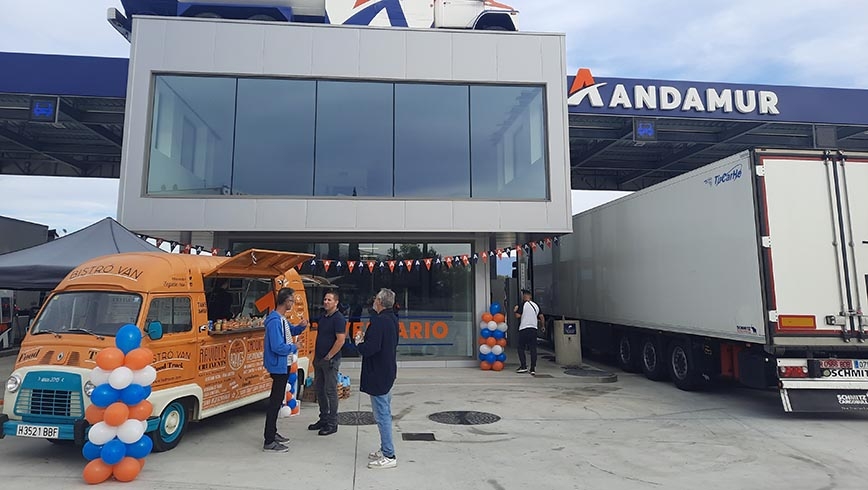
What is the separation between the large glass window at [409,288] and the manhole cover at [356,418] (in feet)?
16.8

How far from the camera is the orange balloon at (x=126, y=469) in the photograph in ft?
16.4

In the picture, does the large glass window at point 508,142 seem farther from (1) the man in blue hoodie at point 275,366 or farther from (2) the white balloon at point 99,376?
(2) the white balloon at point 99,376

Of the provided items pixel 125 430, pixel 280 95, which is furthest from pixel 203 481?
pixel 280 95

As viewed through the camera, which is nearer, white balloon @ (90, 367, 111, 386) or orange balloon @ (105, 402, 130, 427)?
orange balloon @ (105, 402, 130, 427)

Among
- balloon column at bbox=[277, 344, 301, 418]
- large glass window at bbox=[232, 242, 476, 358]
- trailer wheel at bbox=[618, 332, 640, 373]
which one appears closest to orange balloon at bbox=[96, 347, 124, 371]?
balloon column at bbox=[277, 344, 301, 418]

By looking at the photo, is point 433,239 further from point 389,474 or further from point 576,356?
point 389,474

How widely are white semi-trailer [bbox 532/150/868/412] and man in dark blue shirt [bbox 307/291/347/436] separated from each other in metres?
5.92

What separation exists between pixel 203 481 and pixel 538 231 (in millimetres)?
8625

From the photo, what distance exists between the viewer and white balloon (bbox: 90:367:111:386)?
517cm

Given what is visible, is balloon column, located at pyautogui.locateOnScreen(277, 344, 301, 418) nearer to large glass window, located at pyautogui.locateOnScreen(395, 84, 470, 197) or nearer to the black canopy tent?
the black canopy tent

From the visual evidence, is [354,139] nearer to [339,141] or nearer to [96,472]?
[339,141]

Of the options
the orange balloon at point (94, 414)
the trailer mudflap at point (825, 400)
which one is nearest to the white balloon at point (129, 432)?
the orange balloon at point (94, 414)

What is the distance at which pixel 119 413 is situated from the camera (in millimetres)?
5070

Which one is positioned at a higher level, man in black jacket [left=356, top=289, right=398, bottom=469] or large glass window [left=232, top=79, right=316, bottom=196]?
large glass window [left=232, top=79, right=316, bottom=196]
